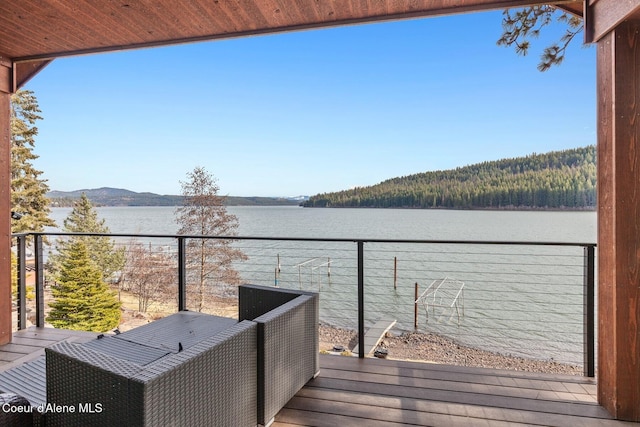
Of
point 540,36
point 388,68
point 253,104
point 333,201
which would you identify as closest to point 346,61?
point 388,68

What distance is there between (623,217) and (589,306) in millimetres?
843

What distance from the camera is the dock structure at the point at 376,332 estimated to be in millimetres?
9704

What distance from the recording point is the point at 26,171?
1705 centimetres

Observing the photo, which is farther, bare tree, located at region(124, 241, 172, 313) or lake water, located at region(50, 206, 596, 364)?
bare tree, located at region(124, 241, 172, 313)

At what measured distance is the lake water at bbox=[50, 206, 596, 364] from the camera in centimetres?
1176

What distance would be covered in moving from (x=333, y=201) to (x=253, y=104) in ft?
23.2

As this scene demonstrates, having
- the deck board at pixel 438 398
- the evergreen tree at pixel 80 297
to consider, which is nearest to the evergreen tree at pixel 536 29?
the deck board at pixel 438 398

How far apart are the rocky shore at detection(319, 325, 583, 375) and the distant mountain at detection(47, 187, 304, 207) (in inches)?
329

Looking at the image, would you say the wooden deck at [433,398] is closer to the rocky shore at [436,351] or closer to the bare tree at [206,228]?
the rocky shore at [436,351]

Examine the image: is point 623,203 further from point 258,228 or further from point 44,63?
point 258,228

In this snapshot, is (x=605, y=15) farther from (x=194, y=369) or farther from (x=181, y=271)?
(x=181, y=271)

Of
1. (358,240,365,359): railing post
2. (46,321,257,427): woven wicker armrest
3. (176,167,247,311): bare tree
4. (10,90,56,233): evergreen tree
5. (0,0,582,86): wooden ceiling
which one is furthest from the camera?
(10,90,56,233): evergreen tree

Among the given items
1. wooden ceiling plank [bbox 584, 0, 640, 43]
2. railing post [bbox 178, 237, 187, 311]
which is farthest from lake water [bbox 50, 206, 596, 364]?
wooden ceiling plank [bbox 584, 0, 640, 43]

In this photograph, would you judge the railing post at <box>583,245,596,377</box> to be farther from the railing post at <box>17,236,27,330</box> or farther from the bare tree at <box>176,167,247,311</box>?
the bare tree at <box>176,167,247,311</box>
